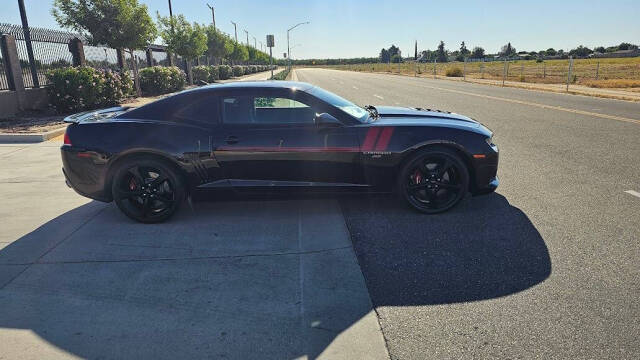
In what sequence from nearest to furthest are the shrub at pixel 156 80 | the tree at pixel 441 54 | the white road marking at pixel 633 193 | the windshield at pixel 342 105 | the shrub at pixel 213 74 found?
the windshield at pixel 342 105 < the white road marking at pixel 633 193 < the shrub at pixel 156 80 < the shrub at pixel 213 74 < the tree at pixel 441 54

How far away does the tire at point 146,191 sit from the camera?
4.66 meters

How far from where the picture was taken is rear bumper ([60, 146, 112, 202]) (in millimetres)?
4688

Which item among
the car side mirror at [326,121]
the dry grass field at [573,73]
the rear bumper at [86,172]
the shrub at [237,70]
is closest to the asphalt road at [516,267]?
the car side mirror at [326,121]

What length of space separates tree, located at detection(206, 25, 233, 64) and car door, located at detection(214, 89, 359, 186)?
1704 inches

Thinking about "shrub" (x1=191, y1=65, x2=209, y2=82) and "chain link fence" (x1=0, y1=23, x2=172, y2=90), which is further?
"shrub" (x1=191, y1=65, x2=209, y2=82)

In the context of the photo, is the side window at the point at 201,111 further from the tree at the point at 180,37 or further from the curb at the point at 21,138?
the tree at the point at 180,37

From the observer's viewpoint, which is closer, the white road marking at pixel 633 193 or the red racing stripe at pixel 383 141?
the red racing stripe at pixel 383 141

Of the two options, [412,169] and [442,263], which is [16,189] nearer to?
[412,169]

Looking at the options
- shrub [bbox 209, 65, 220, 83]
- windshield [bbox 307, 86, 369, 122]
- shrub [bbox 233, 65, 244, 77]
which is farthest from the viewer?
shrub [bbox 233, 65, 244, 77]

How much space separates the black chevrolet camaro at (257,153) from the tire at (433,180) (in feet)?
0.04

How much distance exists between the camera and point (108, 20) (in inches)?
721

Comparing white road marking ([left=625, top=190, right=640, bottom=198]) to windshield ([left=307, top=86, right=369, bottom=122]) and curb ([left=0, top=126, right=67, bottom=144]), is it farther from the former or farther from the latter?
curb ([left=0, top=126, right=67, bottom=144])

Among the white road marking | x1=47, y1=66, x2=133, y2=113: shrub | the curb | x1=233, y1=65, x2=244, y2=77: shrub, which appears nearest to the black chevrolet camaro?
the white road marking

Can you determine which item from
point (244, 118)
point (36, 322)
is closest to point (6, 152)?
point (244, 118)
